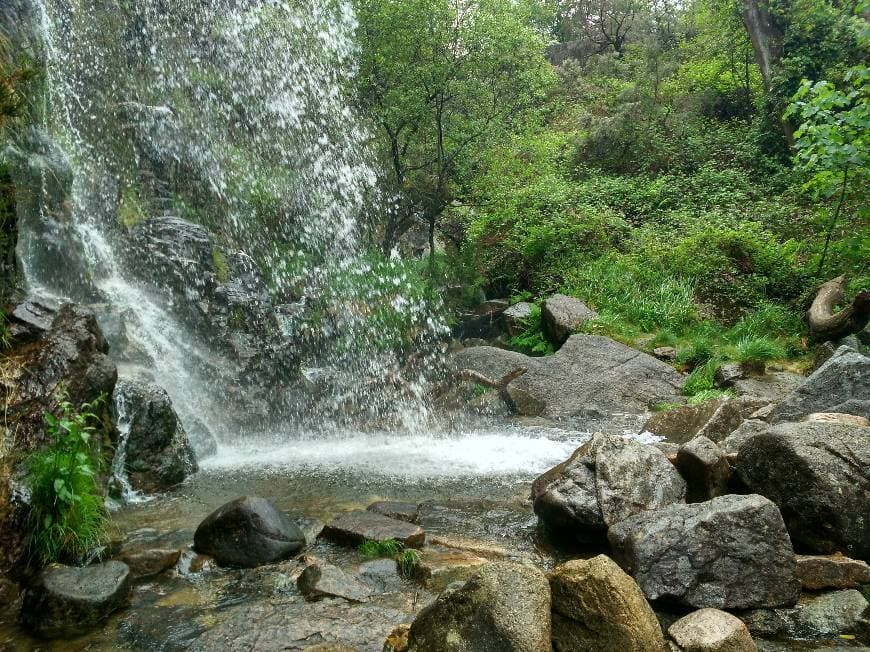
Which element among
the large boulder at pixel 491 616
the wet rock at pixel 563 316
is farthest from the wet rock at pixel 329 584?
the wet rock at pixel 563 316

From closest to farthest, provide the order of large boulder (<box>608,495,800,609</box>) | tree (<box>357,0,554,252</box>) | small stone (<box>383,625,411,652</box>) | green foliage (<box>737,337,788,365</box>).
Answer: small stone (<box>383,625,411,652</box>)
large boulder (<box>608,495,800,609</box>)
green foliage (<box>737,337,788,365</box>)
tree (<box>357,0,554,252</box>)

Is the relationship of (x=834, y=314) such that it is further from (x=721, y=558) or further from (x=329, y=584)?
(x=329, y=584)

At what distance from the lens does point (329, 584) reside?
4.66m

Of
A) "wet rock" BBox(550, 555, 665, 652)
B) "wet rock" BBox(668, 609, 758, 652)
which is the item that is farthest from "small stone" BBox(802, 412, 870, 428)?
"wet rock" BBox(550, 555, 665, 652)

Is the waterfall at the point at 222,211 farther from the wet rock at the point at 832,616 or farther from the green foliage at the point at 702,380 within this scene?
the wet rock at the point at 832,616

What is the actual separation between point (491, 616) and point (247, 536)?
8.85 feet

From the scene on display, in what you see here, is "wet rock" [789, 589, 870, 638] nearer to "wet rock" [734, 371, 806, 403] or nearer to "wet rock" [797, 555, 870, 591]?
"wet rock" [797, 555, 870, 591]

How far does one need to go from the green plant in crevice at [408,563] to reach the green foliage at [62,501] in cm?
249

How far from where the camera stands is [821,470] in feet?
15.4

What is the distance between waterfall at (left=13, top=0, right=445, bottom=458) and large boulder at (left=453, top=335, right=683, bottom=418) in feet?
7.06

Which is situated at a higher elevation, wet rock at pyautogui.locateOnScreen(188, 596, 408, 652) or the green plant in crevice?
the green plant in crevice

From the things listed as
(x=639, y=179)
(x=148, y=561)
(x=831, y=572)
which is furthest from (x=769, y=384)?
(x=639, y=179)

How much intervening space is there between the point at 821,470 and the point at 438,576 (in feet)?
10.0

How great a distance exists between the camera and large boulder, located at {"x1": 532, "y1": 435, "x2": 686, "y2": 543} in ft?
17.3
